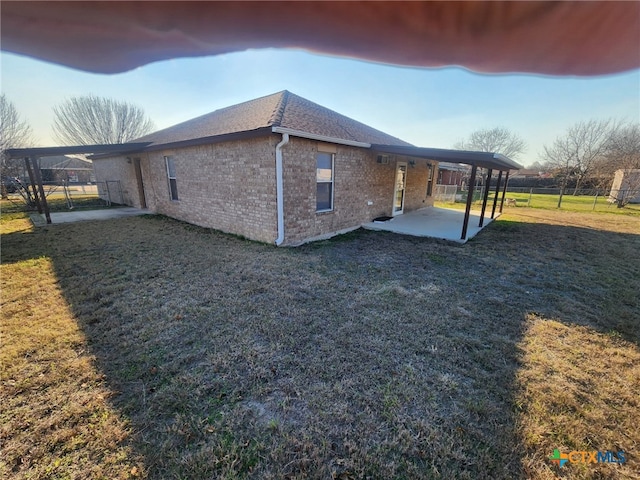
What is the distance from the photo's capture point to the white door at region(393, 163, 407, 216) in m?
11.1

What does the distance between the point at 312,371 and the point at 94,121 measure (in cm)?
3466

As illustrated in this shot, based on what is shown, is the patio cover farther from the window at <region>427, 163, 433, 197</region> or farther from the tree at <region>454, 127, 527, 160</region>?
the tree at <region>454, 127, 527, 160</region>

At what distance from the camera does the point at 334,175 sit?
26.1 ft

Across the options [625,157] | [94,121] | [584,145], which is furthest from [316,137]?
[94,121]

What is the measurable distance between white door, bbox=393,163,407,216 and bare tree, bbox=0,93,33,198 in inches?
907

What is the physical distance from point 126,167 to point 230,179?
381 inches

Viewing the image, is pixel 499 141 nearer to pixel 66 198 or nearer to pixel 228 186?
pixel 228 186

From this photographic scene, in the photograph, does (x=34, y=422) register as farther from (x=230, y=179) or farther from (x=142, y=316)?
(x=230, y=179)

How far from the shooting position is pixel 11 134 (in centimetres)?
2030

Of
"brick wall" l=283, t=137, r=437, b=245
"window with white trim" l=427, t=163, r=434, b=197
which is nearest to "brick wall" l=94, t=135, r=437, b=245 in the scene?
"brick wall" l=283, t=137, r=437, b=245

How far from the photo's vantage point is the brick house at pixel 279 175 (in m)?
6.66

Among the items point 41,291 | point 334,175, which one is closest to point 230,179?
point 334,175

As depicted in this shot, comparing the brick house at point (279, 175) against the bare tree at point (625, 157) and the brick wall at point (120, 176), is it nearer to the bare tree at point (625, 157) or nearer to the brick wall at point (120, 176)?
the brick wall at point (120, 176)

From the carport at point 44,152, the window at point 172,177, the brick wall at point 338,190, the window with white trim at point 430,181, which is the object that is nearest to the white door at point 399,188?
the brick wall at point 338,190
